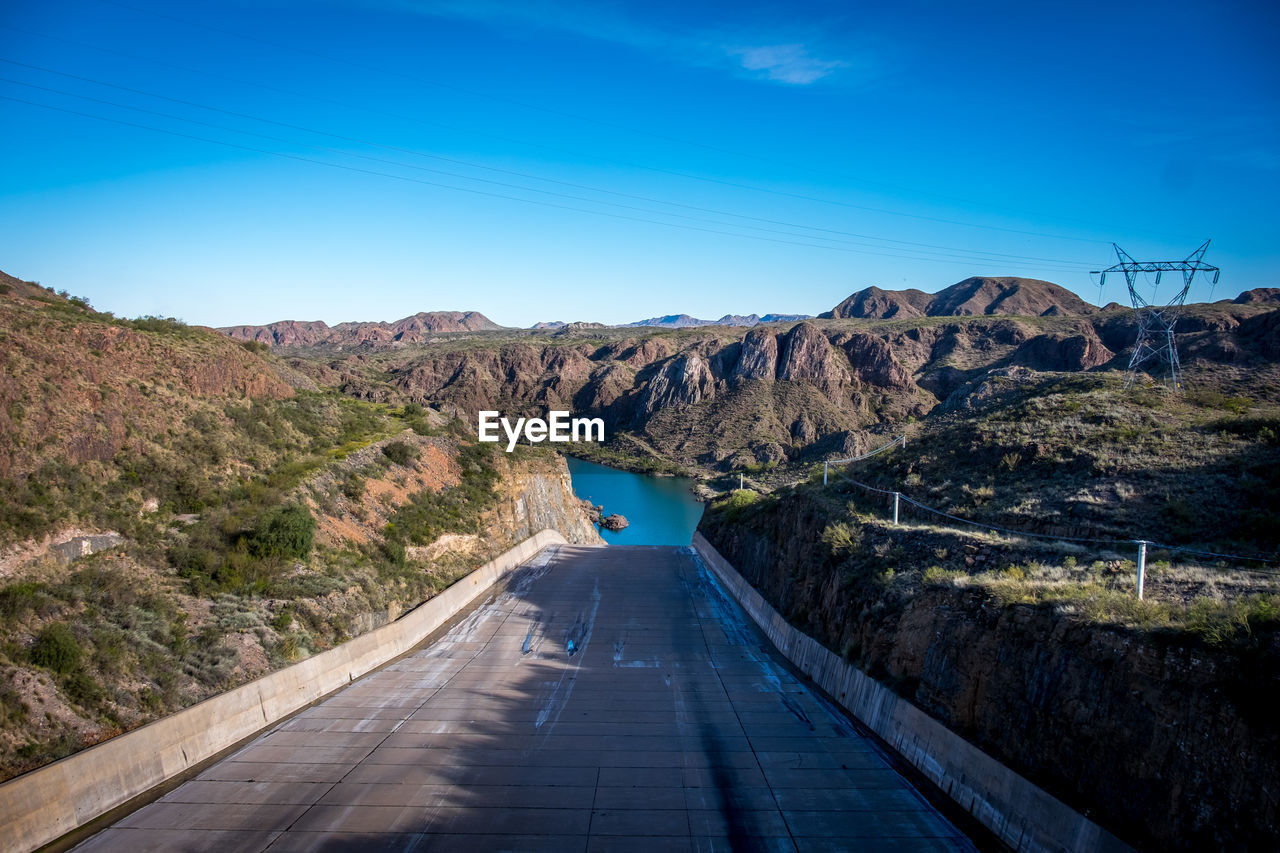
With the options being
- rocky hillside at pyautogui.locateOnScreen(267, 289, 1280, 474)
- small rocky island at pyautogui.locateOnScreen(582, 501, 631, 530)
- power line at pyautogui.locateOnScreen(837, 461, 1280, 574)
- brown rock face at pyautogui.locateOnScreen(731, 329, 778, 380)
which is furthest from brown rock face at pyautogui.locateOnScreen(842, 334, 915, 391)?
power line at pyautogui.locateOnScreen(837, 461, 1280, 574)

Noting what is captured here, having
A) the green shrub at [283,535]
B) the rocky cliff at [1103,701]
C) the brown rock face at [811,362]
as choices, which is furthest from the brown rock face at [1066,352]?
the green shrub at [283,535]

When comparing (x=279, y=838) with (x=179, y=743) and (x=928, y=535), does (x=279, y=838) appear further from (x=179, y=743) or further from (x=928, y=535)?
(x=928, y=535)

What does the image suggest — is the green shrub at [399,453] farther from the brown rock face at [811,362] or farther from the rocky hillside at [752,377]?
the brown rock face at [811,362]

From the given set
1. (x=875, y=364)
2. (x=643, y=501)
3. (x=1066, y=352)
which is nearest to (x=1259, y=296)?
(x=1066, y=352)

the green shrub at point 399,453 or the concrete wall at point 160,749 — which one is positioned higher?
the green shrub at point 399,453

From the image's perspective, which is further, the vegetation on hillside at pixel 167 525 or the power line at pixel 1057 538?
the vegetation on hillside at pixel 167 525

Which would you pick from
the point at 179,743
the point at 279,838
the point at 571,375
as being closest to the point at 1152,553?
the point at 279,838

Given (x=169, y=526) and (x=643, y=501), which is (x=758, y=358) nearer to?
(x=643, y=501)

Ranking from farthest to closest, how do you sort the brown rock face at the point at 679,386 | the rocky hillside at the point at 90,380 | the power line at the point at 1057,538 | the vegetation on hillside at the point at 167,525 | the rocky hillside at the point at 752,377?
the brown rock face at the point at 679,386 → the rocky hillside at the point at 752,377 → the rocky hillside at the point at 90,380 → the vegetation on hillside at the point at 167,525 → the power line at the point at 1057,538
